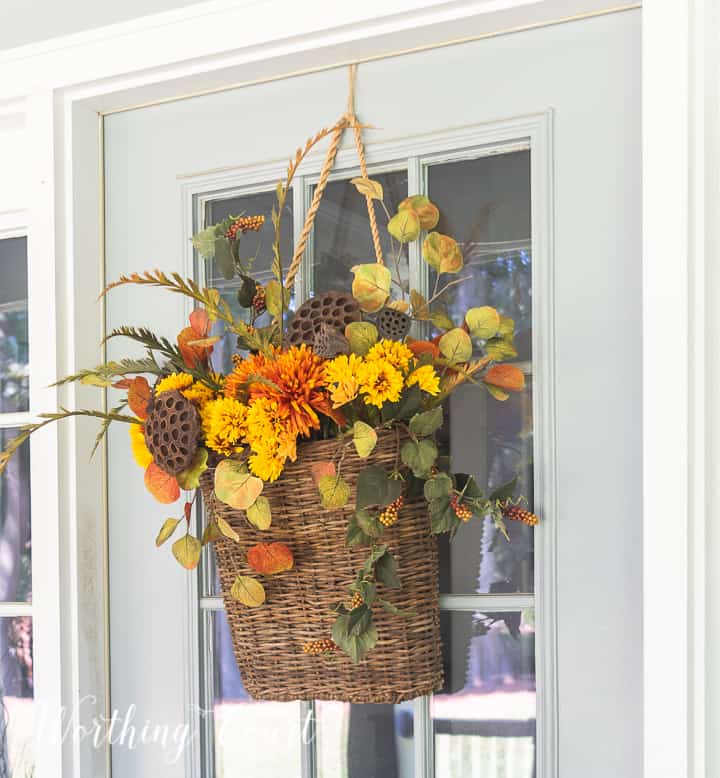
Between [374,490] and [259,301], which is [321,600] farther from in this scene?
[259,301]

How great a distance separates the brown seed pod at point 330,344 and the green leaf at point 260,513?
0.15 metres

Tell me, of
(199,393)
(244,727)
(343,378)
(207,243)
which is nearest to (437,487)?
(343,378)

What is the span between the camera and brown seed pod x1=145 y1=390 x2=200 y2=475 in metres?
0.92

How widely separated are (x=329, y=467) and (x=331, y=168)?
1.39 feet

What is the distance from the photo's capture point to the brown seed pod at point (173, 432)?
920 millimetres

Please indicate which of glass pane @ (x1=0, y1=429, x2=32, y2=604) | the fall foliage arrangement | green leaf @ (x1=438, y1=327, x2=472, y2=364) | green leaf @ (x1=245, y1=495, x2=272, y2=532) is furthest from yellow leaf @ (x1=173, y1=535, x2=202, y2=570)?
glass pane @ (x1=0, y1=429, x2=32, y2=604)

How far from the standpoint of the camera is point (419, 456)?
2.94 feet

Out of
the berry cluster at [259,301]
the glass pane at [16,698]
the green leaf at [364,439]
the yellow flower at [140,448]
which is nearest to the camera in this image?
the green leaf at [364,439]

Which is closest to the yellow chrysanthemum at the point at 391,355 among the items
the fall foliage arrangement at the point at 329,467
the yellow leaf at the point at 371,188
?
the fall foliage arrangement at the point at 329,467

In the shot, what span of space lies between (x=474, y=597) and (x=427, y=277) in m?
0.36

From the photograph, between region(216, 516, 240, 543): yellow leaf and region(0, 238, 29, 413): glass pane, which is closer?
region(216, 516, 240, 543): yellow leaf

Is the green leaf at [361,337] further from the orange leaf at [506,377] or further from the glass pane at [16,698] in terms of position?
the glass pane at [16,698]

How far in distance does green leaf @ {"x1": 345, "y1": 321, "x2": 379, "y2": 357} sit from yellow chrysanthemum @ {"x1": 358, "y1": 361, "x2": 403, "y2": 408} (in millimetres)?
27

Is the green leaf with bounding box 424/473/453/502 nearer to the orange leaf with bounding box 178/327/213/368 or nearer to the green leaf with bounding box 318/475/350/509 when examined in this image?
the green leaf with bounding box 318/475/350/509
